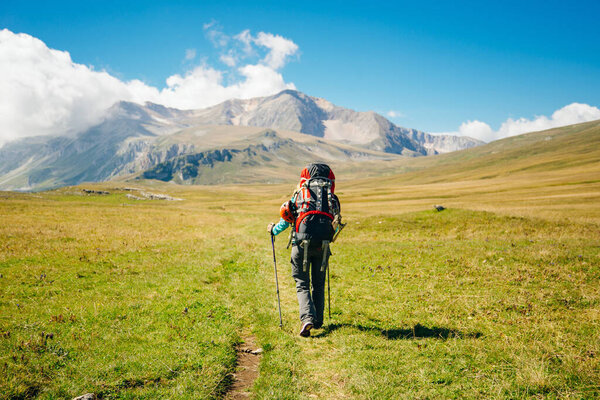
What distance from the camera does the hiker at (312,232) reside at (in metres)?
9.27

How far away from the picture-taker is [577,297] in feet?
34.3

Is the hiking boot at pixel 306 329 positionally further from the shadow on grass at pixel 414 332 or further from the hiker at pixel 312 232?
the shadow on grass at pixel 414 332

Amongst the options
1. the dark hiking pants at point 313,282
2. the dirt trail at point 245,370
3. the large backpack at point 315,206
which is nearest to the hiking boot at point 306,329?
the dark hiking pants at point 313,282

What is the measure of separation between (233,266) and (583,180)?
349 feet

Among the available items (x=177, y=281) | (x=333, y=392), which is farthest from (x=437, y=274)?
(x=177, y=281)

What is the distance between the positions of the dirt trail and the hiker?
158 cm

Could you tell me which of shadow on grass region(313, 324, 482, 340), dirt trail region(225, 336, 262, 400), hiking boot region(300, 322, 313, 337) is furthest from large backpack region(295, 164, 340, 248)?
dirt trail region(225, 336, 262, 400)

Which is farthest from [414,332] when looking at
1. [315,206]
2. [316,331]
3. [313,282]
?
[315,206]

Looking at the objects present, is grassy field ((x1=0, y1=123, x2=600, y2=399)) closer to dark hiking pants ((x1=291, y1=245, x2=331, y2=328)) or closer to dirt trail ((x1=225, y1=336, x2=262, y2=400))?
dirt trail ((x1=225, y1=336, x2=262, y2=400))

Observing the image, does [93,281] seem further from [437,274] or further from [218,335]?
[437,274]

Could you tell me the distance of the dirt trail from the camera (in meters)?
6.69

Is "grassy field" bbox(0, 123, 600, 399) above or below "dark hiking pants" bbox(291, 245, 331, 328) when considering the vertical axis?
below

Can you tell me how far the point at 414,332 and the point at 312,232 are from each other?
418cm

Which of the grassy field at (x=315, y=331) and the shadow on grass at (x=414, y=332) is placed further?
the shadow on grass at (x=414, y=332)
